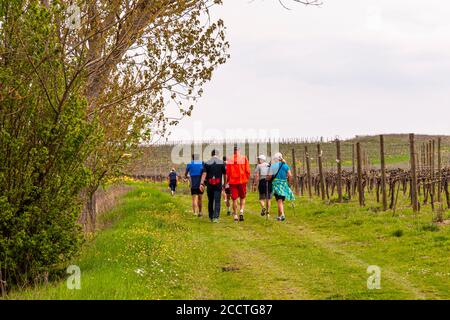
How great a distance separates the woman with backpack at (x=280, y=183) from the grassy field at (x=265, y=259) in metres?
0.57

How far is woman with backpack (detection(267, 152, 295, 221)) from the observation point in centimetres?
1970

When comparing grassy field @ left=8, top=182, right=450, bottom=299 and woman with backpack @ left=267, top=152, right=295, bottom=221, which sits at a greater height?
woman with backpack @ left=267, top=152, right=295, bottom=221

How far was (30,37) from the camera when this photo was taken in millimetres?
9836

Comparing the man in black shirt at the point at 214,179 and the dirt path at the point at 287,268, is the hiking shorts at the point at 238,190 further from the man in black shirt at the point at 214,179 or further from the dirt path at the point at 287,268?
the dirt path at the point at 287,268

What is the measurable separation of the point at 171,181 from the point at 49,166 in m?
29.2

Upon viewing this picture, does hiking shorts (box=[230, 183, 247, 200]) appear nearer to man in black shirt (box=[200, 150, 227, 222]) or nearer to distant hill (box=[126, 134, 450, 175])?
man in black shirt (box=[200, 150, 227, 222])

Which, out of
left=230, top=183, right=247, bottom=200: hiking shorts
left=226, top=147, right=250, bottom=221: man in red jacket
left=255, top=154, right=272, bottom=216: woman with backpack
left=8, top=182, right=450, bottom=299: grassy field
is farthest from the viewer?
left=255, top=154, right=272, bottom=216: woman with backpack

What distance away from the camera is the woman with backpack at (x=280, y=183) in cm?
1970

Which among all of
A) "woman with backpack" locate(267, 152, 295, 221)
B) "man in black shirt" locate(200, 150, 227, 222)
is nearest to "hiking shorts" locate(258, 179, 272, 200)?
"woman with backpack" locate(267, 152, 295, 221)

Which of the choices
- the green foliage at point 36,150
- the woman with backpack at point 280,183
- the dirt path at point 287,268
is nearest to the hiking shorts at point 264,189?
the woman with backpack at point 280,183

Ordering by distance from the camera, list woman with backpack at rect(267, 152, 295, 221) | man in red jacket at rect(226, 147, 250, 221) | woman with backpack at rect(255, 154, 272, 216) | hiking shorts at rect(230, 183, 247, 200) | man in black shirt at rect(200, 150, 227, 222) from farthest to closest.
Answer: woman with backpack at rect(255, 154, 272, 216) → hiking shorts at rect(230, 183, 247, 200) → man in red jacket at rect(226, 147, 250, 221) → man in black shirt at rect(200, 150, 227, 222) → woman with backpack at rect(267, 152, 295, 221)

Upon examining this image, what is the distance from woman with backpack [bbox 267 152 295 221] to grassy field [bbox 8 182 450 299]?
57cm
